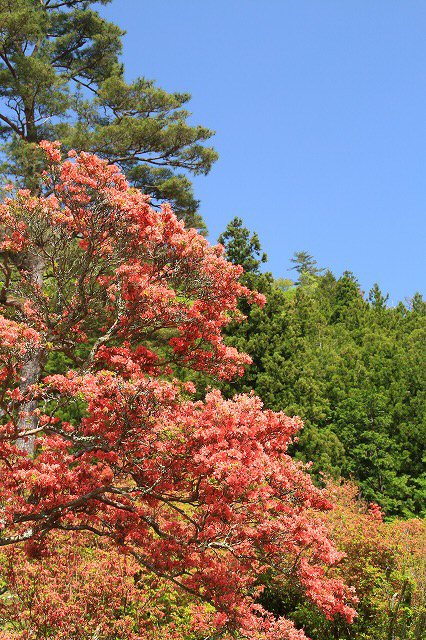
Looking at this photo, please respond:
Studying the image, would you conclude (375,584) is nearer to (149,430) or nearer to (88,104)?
(149,430)

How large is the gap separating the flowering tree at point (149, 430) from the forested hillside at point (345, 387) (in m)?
10.3

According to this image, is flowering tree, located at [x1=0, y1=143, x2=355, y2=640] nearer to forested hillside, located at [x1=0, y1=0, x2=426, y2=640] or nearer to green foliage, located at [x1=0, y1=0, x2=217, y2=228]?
forested hillside, located at [x1=0, y1=0, x2=426, y2=640]

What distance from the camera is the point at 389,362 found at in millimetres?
25484

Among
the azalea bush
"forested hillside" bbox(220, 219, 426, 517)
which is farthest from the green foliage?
the azalea bush

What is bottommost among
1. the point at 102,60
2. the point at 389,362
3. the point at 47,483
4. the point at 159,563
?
the point at 159,563

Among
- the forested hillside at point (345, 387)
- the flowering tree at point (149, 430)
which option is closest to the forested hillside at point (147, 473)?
the flowering tree at point (149, 430)

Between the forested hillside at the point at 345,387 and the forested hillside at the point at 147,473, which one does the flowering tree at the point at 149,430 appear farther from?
the forested hillside at the point at 345,387

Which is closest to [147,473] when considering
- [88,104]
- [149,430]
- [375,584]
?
[149,430]

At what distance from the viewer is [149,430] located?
A: 611cm

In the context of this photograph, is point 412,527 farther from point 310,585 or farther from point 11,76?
point 11,76

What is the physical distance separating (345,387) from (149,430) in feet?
66.7

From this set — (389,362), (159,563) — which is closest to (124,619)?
(159,563)

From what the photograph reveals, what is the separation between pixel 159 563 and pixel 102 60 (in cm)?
1733

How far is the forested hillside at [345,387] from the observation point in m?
19.1
